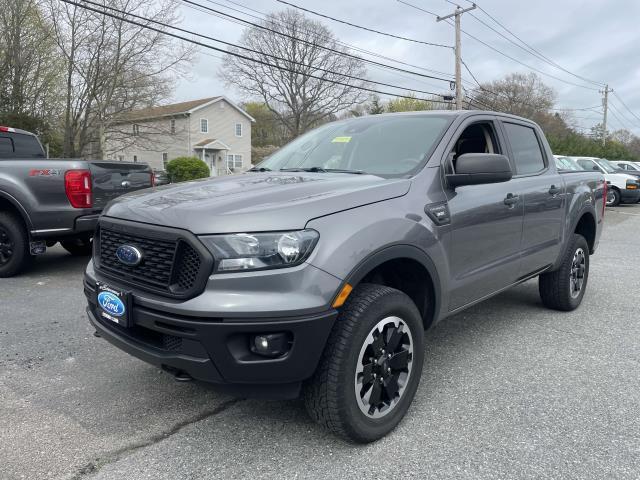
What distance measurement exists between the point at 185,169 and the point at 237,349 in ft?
90.7

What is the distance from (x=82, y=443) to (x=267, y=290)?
52.1 inches

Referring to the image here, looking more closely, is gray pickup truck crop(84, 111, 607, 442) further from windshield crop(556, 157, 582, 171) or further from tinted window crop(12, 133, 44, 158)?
windshield crop(556, 157, 582, 171)

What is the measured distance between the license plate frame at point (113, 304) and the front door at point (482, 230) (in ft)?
5.96

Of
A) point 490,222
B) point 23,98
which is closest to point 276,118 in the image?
point 23,98

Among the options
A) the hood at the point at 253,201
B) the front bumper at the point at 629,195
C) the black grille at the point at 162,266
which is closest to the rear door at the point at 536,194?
the hood at the point at 253,201

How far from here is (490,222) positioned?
3408 millimetres

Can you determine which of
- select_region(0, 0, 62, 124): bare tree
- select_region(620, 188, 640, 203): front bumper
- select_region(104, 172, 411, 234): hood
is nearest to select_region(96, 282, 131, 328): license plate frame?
select_region(104, 172, 411, 234): hood

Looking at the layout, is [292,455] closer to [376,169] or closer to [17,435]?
[17,435]

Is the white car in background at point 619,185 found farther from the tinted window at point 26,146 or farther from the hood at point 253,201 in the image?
the hood at point 253,201

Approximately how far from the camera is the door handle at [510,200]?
360cm

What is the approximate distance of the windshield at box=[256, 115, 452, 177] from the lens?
10.6 ft

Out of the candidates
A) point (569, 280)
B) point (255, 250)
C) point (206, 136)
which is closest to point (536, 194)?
point (569, 280)

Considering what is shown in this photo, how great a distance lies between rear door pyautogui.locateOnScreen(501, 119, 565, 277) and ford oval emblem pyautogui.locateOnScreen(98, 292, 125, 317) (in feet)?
9.42

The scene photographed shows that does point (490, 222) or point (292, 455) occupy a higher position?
point (490, 222)
